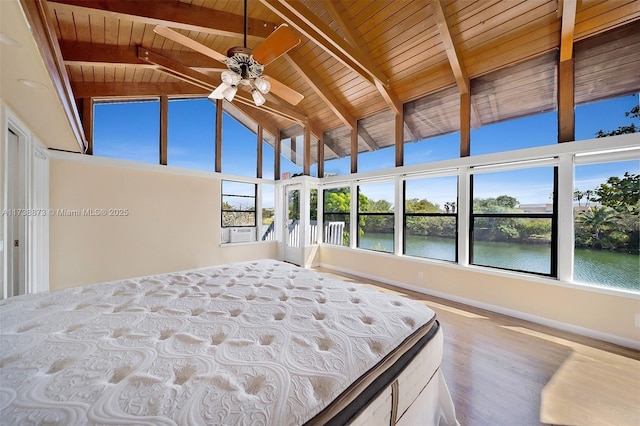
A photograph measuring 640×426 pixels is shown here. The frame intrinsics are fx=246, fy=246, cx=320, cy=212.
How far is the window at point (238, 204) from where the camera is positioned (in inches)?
216

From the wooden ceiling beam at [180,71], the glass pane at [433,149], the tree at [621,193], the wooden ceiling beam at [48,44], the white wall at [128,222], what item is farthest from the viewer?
the glass pane at [433,149]

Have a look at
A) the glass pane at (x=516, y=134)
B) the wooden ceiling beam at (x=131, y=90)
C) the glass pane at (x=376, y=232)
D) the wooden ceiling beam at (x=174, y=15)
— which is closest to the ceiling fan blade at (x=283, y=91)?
the wooden ceiling beam at (x=174, y=15)

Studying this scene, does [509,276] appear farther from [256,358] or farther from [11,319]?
[11,319]

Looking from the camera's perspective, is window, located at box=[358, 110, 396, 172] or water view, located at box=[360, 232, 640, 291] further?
window, located at box=[358, 110, 396, 172]

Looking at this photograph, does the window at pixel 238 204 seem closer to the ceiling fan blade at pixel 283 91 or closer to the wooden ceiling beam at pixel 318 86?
the wooden ceiling beam at pixel 318 86

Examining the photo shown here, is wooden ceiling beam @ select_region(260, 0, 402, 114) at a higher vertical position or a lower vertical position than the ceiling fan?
higher

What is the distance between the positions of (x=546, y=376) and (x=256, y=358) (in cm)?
245

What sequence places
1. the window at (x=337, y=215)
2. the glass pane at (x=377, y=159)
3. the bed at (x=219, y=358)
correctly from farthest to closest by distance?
the window at (x=337, y=215)
the glass pane at (x=377, y=159)
the bed at (x=219, y=358)

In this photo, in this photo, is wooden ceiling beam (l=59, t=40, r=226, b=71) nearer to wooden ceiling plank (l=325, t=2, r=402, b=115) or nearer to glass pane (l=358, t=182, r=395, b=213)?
wooden ceiling plank (l=325, t=2, r=402, b=115)

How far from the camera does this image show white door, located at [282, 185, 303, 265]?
19.5ft

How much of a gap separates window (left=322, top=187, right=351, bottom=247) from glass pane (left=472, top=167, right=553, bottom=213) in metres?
2.53

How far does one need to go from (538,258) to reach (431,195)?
1604 mm

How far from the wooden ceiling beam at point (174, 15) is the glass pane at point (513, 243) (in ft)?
13.8

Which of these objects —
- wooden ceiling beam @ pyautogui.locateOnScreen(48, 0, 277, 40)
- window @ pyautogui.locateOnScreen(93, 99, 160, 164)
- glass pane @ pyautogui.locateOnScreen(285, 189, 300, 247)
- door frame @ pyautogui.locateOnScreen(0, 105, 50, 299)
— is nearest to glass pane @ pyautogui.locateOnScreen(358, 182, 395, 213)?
glass pane @ pyautogui.locateOnScreen(285, 189, 300, 247)
